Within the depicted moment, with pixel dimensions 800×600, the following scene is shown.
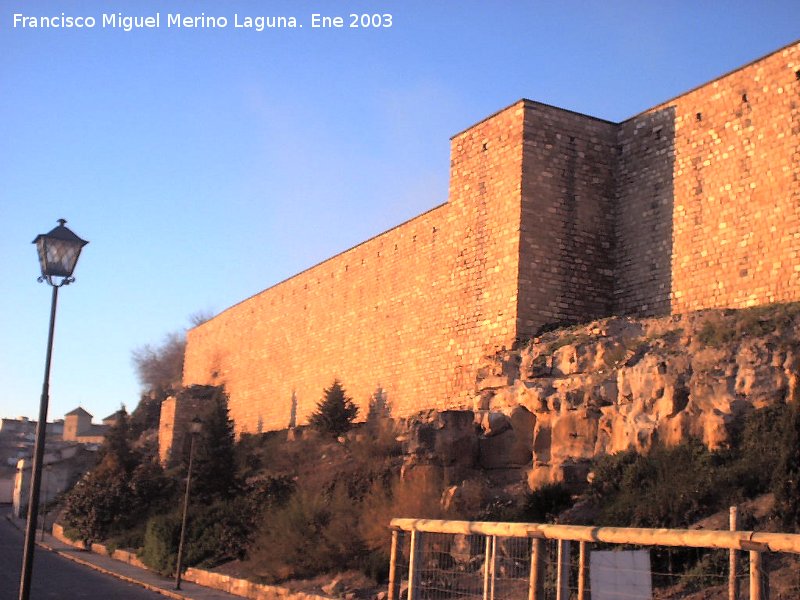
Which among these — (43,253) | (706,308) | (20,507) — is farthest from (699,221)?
(20,507)

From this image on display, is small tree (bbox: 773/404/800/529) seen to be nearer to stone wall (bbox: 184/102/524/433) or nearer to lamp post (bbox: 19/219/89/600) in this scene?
lamp post (bbox: 19/219/89/600)

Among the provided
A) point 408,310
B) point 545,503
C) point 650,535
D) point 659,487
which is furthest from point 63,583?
point 650,535

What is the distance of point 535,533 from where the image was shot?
19.8 ft

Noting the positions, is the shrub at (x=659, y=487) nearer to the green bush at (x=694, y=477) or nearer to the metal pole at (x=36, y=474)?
the green bush at (x=694, y=477)

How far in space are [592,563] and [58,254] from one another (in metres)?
5.85

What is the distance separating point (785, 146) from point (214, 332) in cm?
2877

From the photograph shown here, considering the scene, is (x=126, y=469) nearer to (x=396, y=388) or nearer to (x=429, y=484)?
(x=396, y=388)

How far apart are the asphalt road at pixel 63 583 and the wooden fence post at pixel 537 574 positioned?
31.4 feet

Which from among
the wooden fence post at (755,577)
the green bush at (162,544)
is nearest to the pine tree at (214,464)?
the green bush at (162,544)

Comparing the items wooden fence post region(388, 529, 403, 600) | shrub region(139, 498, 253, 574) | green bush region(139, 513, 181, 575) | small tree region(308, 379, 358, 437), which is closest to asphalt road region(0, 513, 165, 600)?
green bush region(139, 513, 181, 575)

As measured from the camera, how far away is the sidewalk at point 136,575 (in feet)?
46.7

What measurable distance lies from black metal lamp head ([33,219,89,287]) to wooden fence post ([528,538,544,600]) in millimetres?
5309

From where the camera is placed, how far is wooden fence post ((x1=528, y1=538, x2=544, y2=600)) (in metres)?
5.96

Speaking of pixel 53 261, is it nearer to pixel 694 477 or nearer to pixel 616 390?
pixel 694 477
